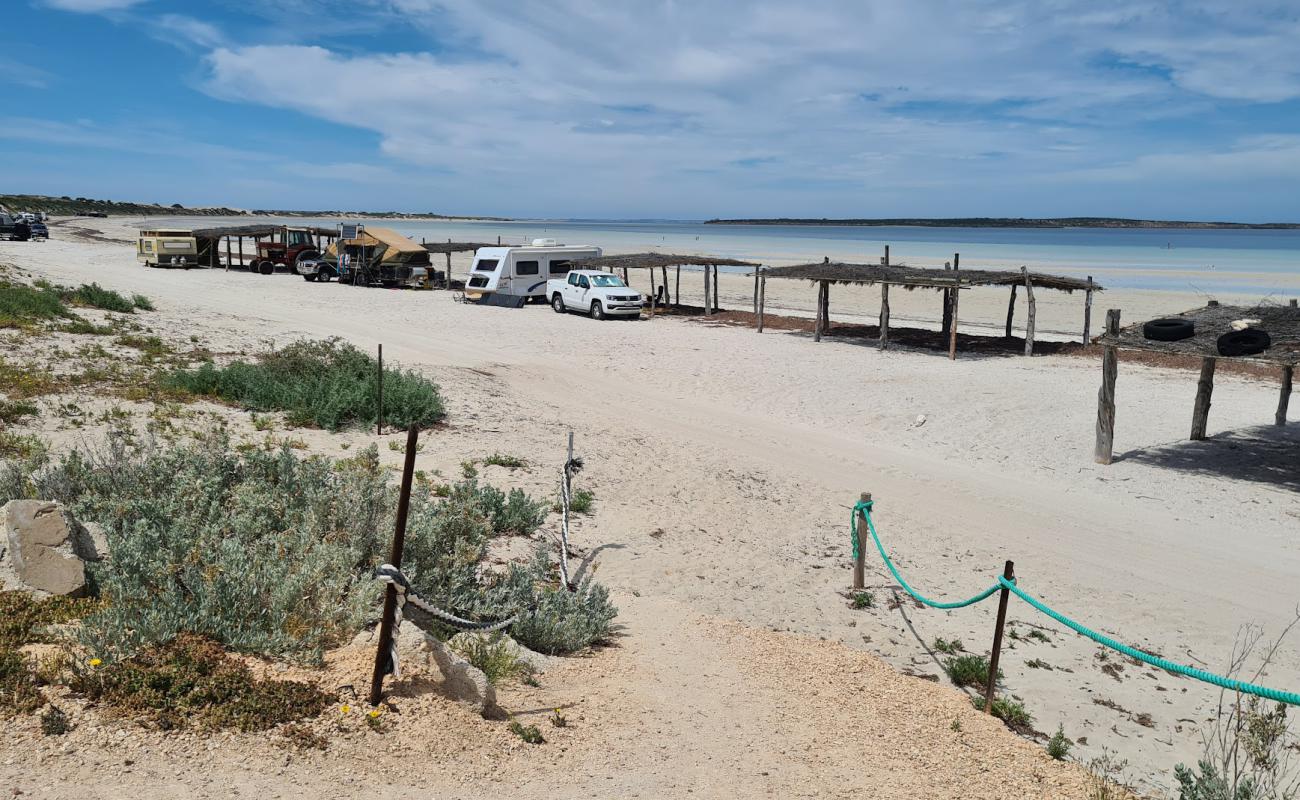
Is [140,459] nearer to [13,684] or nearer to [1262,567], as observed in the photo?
[13,684]

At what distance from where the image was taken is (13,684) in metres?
3.72

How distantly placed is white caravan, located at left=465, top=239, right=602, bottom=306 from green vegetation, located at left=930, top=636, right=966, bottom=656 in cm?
2539

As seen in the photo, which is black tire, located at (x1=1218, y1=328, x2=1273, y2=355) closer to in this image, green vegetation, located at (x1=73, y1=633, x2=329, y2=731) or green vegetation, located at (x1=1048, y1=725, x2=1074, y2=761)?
green vegetation, located at (x1=1048, y1=725, x2=1074, y2=761)

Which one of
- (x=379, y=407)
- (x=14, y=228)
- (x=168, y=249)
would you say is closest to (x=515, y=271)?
(x=168, y=249)

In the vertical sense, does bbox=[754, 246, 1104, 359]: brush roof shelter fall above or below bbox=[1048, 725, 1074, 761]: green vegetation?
above

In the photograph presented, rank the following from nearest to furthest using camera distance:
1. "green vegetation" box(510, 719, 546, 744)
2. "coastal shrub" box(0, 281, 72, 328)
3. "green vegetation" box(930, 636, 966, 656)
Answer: "green vegetation" box(510, 719, 546, 744), "green vegetation" box(930, 636, 966, 656), "coastal shrub" box(0, 281, 72, 328)

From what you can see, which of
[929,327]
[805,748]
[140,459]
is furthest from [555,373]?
[929,327]

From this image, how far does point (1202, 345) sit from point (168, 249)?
41.6 m

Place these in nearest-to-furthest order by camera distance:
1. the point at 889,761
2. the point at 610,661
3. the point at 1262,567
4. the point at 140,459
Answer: the point at 889,761
the point at 610,661
the point at 140,459
the point at 1262,567

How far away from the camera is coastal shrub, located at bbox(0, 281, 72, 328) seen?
13727 millimetres

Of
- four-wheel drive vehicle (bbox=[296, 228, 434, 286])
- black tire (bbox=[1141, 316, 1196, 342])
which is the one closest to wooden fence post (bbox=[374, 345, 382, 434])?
black tire (bbox=[1141, 316, 1196, 342])

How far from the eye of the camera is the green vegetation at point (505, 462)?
9383mm

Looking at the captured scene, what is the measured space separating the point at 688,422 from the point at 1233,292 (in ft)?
129

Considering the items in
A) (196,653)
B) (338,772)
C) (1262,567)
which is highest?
(196,653)
